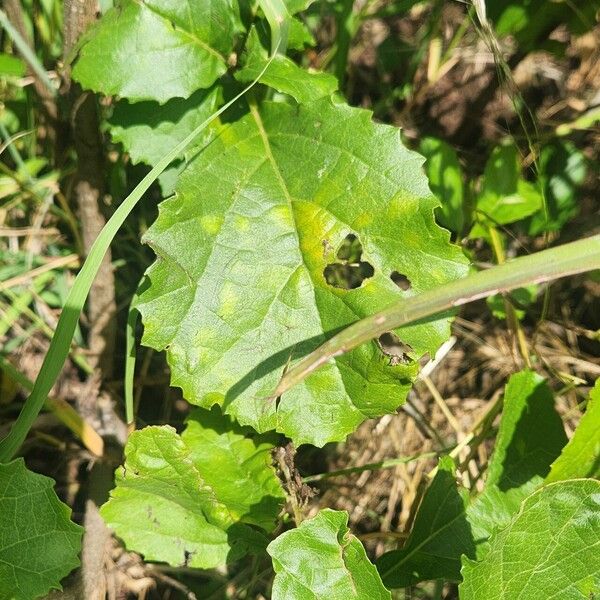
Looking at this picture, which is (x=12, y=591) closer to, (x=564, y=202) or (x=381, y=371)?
(x=381, y=371)


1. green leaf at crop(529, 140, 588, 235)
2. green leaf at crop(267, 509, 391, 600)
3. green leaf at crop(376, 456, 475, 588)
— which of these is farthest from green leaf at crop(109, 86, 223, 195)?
green leaf at crop(529, 140, 588, 235)

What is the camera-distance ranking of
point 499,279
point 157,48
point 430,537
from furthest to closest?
point 430,537, point 157,48, point 499,279

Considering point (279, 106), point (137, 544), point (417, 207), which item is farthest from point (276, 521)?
point (279, 106)

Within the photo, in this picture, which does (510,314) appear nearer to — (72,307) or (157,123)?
(157,123)

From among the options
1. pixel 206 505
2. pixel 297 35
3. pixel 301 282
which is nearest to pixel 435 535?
pixel 206 505

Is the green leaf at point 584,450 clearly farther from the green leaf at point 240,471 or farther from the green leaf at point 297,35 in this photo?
the green leaf at point 297,35

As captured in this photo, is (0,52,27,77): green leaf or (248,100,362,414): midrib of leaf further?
(0,52,27,77): green leaf

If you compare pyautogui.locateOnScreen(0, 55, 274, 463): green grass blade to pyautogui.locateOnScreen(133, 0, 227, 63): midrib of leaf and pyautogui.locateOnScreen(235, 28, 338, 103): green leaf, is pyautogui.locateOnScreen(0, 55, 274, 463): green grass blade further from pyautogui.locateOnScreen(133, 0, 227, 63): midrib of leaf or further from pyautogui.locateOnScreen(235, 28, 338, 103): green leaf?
pyautogui.locateOnScreen(133, 0, 227, 63): midrib of leaf
